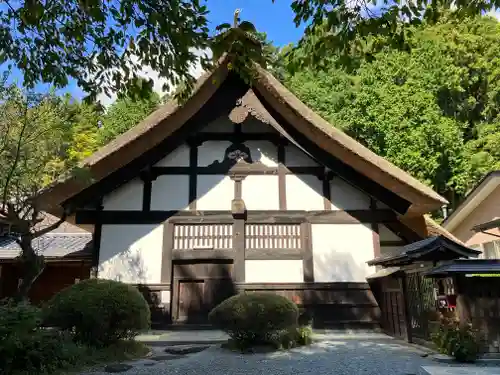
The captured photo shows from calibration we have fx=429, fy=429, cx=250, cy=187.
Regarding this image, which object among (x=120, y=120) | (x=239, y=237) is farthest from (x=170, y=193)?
(x=120, y=120)

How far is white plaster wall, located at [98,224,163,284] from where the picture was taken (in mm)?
9117

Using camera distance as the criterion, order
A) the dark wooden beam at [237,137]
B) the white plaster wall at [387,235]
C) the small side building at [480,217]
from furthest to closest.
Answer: the small side building at [480,217]
the dark wooden beam at [237,137]
the white plaster wall at [387,235]

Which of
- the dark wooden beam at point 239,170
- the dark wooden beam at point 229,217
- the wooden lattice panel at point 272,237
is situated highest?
the dark wooden beam at point 239,170

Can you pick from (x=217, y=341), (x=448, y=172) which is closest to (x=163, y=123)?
(x=217, y=341)

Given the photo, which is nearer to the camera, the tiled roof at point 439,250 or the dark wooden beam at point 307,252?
the tiled roof at point 439,250

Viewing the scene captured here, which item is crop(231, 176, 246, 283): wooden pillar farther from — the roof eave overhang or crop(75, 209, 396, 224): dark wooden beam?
the roof eave overhang

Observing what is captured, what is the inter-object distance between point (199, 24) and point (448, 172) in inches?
725

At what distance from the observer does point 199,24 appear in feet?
14.1

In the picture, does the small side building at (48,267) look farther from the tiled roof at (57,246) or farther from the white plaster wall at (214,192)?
the white plaster wall at (214,192)

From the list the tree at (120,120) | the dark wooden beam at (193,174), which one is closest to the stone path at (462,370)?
the dark wooden beam at (193,174)

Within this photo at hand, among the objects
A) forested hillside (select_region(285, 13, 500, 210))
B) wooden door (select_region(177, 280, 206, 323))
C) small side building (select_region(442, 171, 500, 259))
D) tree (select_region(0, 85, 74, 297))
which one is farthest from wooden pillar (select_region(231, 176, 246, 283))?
forested hillside (select_region(285, 13, 500, 210))

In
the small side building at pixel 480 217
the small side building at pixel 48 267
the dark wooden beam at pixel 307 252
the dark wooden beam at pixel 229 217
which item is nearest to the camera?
the dark wooden beam at pixel 307 252

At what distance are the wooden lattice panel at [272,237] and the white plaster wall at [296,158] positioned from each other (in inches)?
58.2

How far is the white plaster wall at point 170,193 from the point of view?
9.56 m
